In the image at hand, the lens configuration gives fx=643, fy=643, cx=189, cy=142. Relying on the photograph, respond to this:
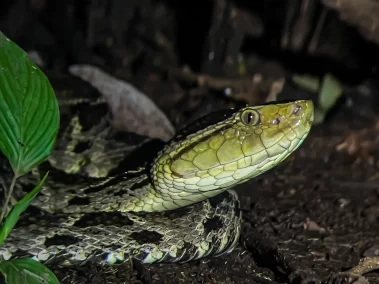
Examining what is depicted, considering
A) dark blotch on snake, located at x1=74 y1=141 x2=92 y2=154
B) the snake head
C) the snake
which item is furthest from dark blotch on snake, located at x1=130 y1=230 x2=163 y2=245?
dark blotch on snake, located at x1=74 y1=141 x2=92 y2=154

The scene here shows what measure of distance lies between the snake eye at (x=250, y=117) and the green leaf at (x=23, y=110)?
1.21 m

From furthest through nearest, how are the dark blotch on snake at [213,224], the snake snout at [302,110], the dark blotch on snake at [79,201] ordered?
the dark blotch on snake at [79,201] < the dark blotch on snake at [213,224] < the snake snout at [302,110]

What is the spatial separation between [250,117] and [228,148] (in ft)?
0.72

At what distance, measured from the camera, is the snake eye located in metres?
3.70

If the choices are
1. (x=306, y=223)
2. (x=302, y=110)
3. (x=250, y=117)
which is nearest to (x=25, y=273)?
(x=250, y=117)

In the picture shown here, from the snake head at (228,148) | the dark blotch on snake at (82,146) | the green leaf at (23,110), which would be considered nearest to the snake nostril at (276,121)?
the snake head at (228,148)

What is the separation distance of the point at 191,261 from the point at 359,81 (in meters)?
3.70

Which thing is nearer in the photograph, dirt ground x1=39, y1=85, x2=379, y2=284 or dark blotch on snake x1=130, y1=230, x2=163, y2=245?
dirt ground x1=39, y1=85, x2=379, y2=284

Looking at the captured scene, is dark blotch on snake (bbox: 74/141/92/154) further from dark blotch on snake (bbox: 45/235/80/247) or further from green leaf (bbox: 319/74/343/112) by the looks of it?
green leaf (bbox: 319/74/343/112)

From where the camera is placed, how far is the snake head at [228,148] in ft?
11.8

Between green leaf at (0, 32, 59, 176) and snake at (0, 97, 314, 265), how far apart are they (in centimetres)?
87

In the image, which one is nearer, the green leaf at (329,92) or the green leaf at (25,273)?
the green leaf at (25,273)

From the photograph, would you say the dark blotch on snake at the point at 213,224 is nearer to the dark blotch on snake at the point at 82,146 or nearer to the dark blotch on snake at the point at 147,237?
the dark blotch on snake at the point at 147,237

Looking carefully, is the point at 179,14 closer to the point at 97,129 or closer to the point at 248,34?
the point at 248,34
